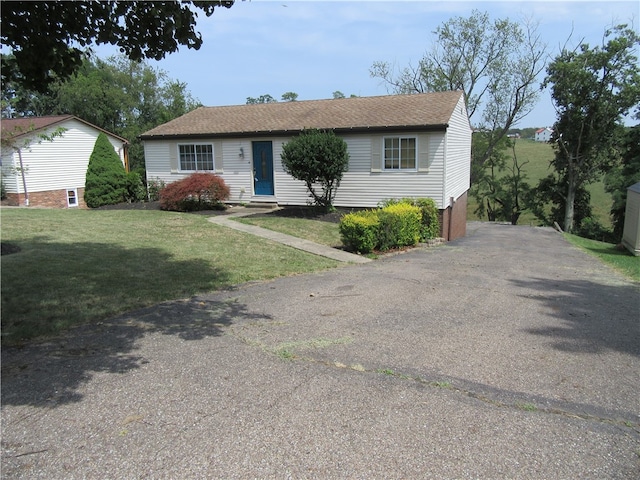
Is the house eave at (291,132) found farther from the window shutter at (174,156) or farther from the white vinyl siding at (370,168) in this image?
the window shutter at (174,156)

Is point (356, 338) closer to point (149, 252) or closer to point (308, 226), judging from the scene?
point (149, 252)

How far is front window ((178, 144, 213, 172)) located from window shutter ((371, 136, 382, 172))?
7001 millimetres

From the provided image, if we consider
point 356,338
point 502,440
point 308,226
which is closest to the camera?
point 502,440

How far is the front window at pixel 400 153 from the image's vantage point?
17.9m

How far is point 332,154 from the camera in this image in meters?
17.1

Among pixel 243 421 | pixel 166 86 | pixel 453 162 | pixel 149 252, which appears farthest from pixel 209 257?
pixel 166 86

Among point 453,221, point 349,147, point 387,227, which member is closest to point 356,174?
point 349,147

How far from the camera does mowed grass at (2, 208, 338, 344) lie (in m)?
6.13

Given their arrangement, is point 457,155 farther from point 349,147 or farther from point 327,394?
point 327,394

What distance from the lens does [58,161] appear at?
79.5 ft

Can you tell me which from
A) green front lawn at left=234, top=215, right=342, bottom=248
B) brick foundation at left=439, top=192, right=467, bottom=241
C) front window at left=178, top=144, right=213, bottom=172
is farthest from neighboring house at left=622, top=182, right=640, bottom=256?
front window at left=178, top=144, right=213, bottom=172

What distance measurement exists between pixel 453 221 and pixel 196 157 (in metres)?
11.2

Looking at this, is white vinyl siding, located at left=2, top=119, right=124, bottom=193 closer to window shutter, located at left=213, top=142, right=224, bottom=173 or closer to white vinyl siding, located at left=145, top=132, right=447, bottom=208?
white vinyl siding, located at left=145, top=132, right=447, bottom=208

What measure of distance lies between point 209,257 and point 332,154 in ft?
26.5
